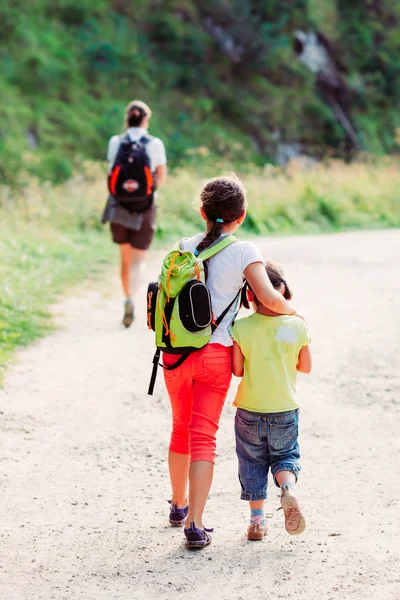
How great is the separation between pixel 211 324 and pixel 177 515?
1.01m

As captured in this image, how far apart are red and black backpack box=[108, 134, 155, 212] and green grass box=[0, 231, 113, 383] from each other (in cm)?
147

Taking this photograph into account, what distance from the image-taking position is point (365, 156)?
1077 inches

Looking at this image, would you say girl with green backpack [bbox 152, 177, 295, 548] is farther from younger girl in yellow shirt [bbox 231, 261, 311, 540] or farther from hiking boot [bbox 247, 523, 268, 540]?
hiking boot [bbox 247, 523, 268, 540]

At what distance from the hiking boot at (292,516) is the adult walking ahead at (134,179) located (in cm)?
450

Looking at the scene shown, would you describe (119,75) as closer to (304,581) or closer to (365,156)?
(365,156)

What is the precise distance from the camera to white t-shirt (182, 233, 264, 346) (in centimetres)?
420

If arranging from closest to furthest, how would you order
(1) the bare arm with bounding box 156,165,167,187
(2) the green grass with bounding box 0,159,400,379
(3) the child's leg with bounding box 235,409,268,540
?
1. (3) the child's leg with bounding box 235,409,268,540
2. (1) the bare arm with bounding box 156,165,167,187
3. (2) the green grass with bounding box 0,159,400,379

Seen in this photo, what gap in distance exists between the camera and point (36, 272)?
426 inches

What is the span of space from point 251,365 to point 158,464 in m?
1.46

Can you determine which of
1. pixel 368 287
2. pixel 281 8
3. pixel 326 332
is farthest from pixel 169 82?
pixel 326 332

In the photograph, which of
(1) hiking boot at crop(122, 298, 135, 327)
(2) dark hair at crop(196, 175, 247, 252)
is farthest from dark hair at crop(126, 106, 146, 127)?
(2) dark hair at crop(196, 175, 247, 252)

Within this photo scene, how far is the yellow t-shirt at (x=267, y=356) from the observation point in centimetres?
426

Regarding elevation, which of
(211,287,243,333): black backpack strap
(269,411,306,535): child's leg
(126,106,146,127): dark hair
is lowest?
(269,411,306,535): child's leg

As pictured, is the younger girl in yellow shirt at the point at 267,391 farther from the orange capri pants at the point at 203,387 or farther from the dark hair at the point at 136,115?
the dark hair at the point at 136,115
